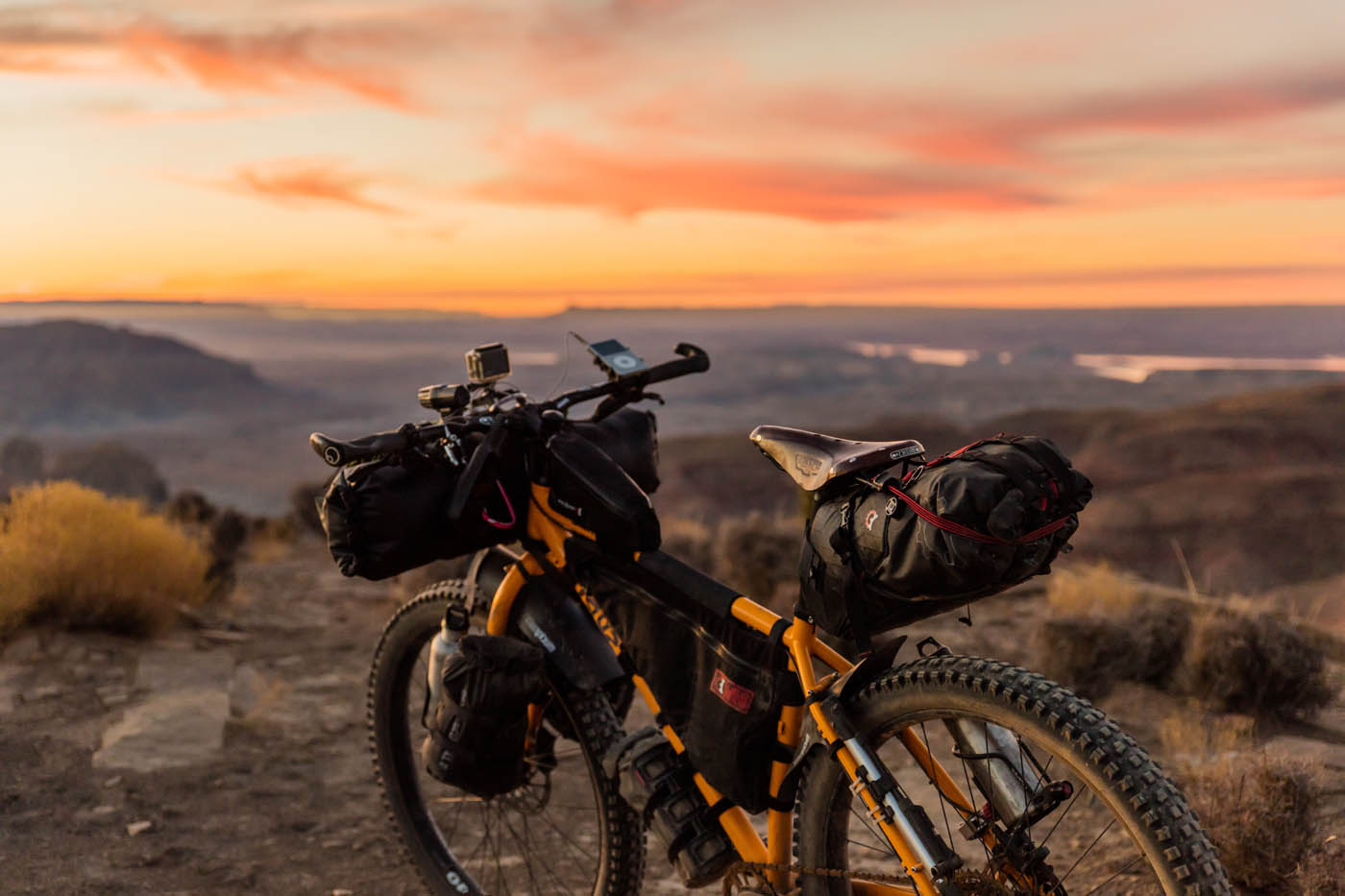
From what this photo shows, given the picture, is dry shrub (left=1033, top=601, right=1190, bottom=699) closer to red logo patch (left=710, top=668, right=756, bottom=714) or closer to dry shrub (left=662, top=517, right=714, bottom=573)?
dry shrub (left=662, top=517, right=714, bottom=573)

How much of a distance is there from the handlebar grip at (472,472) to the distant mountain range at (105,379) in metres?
172

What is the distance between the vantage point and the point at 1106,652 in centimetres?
624

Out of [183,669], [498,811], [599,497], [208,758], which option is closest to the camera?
[599,497]

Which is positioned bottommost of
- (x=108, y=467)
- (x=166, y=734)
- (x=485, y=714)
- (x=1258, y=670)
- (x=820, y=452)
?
(x=108, y=467)

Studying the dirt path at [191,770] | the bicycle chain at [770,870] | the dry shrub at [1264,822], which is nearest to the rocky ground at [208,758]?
the dirt path at [191,770]

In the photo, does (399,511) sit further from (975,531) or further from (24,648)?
(24,648)

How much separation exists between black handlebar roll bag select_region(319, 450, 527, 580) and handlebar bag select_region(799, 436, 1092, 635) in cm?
112

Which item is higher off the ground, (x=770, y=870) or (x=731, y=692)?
(x=731, y=692)

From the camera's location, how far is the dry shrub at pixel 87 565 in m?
6.79

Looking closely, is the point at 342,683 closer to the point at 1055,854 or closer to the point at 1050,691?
the point at 1055,854

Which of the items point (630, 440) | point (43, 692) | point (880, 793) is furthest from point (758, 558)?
point (880, 793)

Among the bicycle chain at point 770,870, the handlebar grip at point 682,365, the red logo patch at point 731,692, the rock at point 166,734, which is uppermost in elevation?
the handlebar grip at point 682,365

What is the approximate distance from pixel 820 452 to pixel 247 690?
519 cm

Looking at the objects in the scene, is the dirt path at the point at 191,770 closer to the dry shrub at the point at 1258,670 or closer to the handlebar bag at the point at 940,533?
the handlebar bag at the point at 940,533
